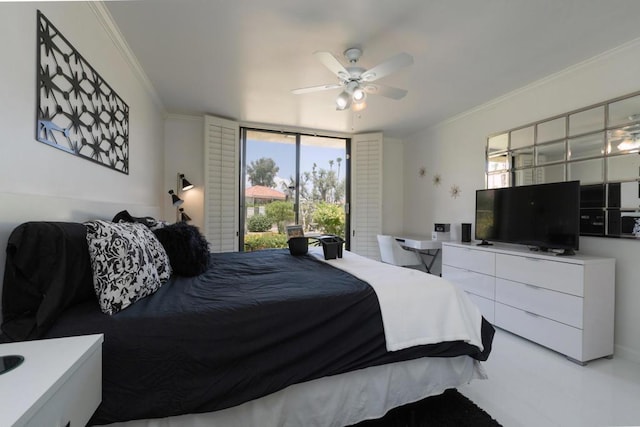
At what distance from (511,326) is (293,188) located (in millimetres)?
3206

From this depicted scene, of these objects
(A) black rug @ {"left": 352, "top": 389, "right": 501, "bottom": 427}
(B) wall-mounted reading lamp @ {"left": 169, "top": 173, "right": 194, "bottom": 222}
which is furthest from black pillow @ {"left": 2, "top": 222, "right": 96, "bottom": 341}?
(B) wall-mounted reading lamp @ {"left": 169, "top": 173, "right": 194, "bottom": 222}

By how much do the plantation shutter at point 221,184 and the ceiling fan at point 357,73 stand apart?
1878 millimetres

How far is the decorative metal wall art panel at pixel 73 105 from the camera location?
1.33 meters

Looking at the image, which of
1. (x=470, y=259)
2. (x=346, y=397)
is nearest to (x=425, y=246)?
(x=470, y=259)

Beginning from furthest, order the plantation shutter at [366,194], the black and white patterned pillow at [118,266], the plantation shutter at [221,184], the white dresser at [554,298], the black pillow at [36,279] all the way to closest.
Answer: the plantation shutter at [366,194], the plantation shutter at [221,184], the white dresser at [554,298], the black and white patterned pillow at [118,266], the black pillow at [36,279]

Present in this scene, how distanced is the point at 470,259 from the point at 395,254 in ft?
3.14

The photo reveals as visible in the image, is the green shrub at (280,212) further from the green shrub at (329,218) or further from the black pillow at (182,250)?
the black pillow at (182,250)

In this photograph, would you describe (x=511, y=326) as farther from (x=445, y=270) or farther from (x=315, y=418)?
(x=315, y=418)

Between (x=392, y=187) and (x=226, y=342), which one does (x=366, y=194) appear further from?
(x=226, y=342)

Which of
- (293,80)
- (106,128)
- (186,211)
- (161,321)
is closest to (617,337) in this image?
(161,321)

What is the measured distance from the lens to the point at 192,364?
104 cm

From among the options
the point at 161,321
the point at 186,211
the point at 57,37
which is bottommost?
the point at 161,321

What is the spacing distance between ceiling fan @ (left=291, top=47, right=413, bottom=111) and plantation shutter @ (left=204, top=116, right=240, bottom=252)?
188 cm

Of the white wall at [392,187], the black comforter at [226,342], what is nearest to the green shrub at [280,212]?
the white wall at [392,187]
